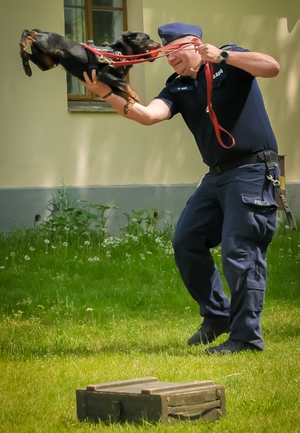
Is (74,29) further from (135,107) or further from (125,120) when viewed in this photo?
(135,107)

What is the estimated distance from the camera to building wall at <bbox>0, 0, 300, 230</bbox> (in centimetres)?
944

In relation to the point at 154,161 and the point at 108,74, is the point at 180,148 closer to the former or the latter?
the point at 154,161

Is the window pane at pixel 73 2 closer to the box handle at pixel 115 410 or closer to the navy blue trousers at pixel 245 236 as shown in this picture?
the navy blue trousers at pixel 245 236

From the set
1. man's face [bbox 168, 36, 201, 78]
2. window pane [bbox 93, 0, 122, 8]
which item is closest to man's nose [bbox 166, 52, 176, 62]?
man's face [bbox 168, 36, 201, 78]

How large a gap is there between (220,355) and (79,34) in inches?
285

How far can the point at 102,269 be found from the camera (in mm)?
7508

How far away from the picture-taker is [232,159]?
4.48 meters

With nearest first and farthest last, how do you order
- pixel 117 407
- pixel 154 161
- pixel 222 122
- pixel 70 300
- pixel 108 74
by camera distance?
pixel 117 407, pixel 108 74, pixel 222 122, pixel 70 300, pixel 154 161

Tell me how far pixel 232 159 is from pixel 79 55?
1.40 meters

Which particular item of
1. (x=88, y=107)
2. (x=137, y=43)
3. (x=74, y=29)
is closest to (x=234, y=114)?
(x=137, y=43)

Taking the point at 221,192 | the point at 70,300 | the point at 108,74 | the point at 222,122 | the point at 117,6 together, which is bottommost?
the point at 70,300

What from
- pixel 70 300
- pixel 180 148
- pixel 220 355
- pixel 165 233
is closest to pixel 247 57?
pixel 220 355

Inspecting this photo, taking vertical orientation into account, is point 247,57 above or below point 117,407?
above

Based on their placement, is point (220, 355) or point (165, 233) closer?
point (220, 355)
